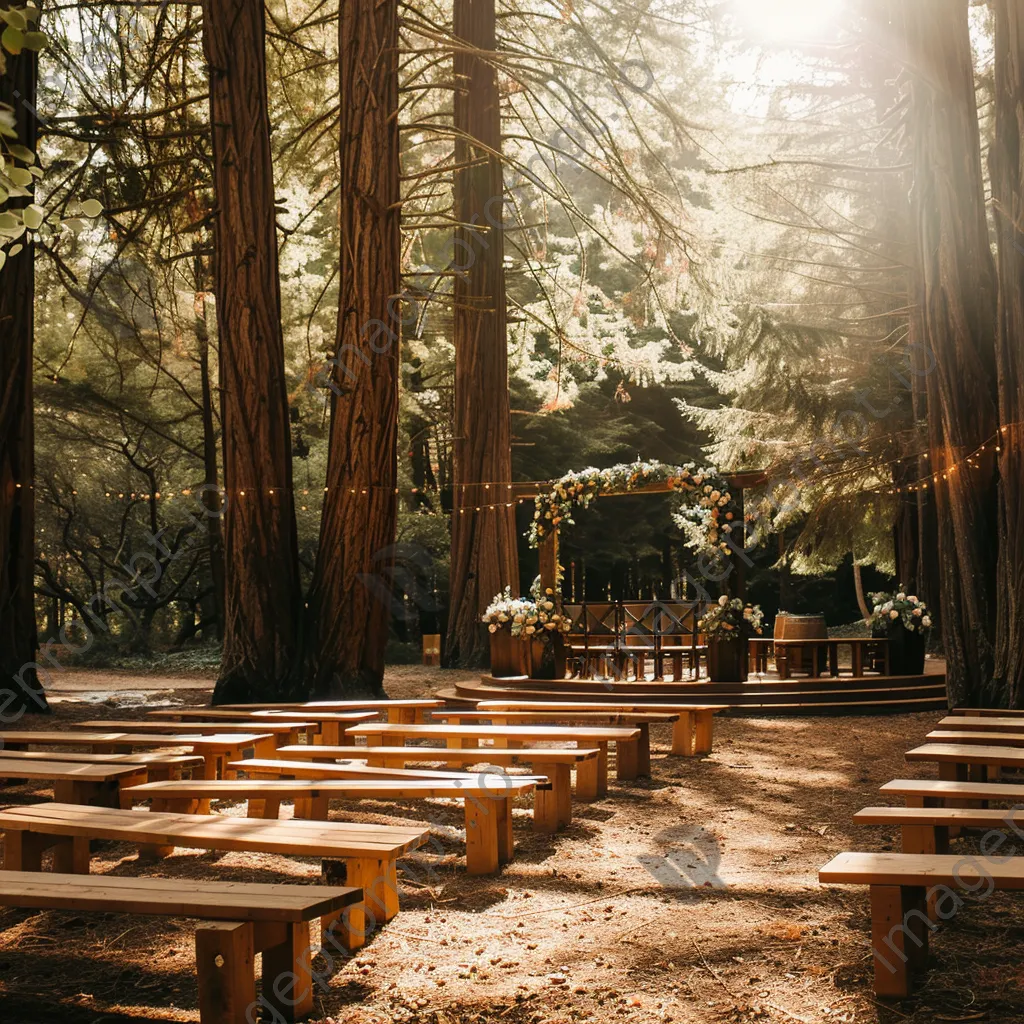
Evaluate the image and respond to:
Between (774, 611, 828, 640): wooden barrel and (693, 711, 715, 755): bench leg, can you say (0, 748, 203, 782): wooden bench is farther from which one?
(774, 611, 828, 640): wooden barrel

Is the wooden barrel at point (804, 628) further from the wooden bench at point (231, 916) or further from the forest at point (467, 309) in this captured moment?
the wooden bench at point (231, 916)

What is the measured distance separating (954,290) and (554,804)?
701 centimetres

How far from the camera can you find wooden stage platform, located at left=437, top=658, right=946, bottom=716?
1112cm

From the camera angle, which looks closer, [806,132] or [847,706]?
[847,706]

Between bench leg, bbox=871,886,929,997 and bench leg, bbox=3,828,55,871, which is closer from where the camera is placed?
bench leg, bbox=871,886,929,997

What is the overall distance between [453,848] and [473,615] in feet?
34.6

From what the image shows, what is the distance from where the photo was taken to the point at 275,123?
14773 mm

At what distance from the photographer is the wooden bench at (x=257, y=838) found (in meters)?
3.64

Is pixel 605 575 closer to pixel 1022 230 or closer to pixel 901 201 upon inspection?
pixel 901 201

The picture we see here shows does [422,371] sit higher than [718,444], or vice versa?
[422,371]

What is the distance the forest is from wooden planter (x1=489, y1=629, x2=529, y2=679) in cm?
123

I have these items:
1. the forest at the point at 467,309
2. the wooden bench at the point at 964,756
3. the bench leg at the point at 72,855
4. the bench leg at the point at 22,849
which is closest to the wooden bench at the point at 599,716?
the wooden bench at the point at 964,756

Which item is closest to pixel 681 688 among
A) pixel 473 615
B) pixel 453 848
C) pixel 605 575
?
pixel 473 615

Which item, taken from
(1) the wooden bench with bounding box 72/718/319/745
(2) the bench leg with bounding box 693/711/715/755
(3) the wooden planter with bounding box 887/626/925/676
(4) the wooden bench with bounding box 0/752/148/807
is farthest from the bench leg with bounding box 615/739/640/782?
(3) the wooden planter with bounding box 887/626/925/676
